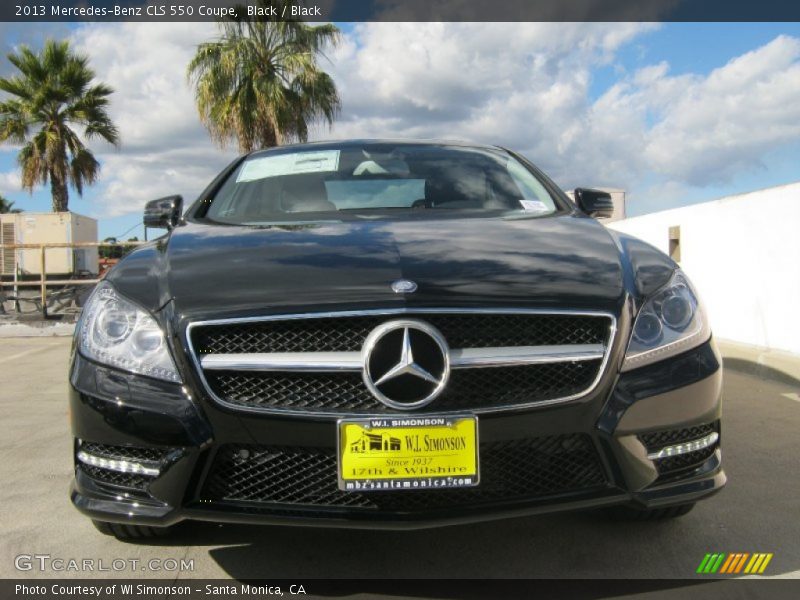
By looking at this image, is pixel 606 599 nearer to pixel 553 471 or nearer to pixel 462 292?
pixel 553 471

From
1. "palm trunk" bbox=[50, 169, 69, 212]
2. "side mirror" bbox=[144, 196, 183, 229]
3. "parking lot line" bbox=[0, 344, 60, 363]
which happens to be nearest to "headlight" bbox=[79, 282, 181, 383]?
"side mirror" bbox=[144, 196, 183, 229]

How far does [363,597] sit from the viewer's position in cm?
230

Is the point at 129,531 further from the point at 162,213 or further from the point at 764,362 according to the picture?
the point at 764,362

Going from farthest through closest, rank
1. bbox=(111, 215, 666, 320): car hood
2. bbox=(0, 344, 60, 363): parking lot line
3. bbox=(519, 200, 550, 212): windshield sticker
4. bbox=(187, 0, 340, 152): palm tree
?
bbox=(187, 0, 340, 152): palm tree → bbox=(0, 344, 60, 363): parking lot line → bbox=(519, 200, 550, 212): windshield sticker → bbox=(111, 215, 666, 320): car hood

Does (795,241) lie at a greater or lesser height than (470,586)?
greater

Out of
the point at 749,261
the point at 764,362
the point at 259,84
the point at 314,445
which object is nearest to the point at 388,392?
the point at 314,445

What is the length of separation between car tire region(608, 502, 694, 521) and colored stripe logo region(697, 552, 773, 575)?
0.20 meters

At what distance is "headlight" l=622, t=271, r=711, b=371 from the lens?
7.25ft

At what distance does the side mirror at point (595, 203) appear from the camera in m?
3.46

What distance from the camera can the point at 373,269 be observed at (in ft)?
7.38

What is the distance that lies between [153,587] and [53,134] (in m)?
22.8

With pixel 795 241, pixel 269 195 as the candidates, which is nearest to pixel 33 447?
pixel 269 195

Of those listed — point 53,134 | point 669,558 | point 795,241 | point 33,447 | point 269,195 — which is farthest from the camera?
point 53,134

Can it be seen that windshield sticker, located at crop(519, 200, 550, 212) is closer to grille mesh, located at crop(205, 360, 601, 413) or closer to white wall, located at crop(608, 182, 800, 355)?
grille mesh, located at crop(205, 360, 601, 413)
